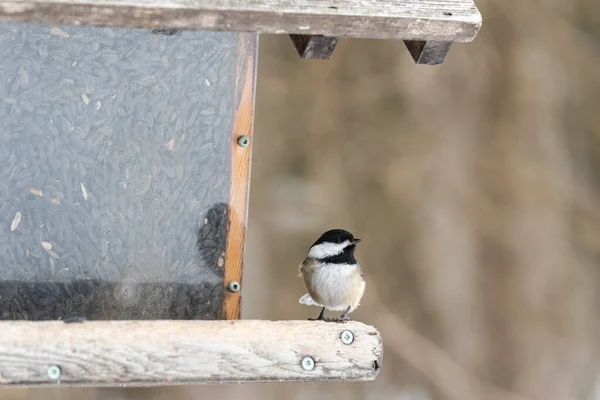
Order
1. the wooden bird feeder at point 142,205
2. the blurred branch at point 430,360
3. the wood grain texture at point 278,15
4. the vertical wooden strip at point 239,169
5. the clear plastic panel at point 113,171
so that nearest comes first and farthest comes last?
the wood grain texture at point 278,15 → the wooden bird feeder at point 142,205 → the clear plastic panel at point 113,171 → the vertical wooden strip at point 239,169 → the blurred branch at point 430,360

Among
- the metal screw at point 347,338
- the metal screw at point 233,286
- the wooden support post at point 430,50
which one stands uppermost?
the wooden support post at point 430,50

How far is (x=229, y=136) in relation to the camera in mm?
3432

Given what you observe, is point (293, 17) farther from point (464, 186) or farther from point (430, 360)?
point (430, 360)

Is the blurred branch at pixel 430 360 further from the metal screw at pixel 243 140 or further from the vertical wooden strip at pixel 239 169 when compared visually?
the metal screw at pixel 243 140

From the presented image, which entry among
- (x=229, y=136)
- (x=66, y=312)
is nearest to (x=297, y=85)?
(x=229, y=136)

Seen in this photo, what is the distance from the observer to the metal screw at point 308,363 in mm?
2846

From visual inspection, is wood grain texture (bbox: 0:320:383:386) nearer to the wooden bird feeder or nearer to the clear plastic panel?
the wooden bird feeder

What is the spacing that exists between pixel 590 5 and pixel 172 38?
4154mm

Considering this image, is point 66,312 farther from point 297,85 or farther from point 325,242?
point 297,85

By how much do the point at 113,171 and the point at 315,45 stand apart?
101cm

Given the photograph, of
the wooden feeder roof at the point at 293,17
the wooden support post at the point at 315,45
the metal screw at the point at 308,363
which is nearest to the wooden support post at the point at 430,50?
the wooden feeder roof at the point at 293,17

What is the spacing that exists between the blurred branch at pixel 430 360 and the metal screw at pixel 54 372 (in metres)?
4.06

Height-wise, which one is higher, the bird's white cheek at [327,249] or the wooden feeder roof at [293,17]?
the wooden feeder roof at [293,17]

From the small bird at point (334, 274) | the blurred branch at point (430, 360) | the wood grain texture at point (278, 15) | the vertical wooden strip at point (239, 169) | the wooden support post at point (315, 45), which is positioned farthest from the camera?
the blurred branch at point (430, 360)
